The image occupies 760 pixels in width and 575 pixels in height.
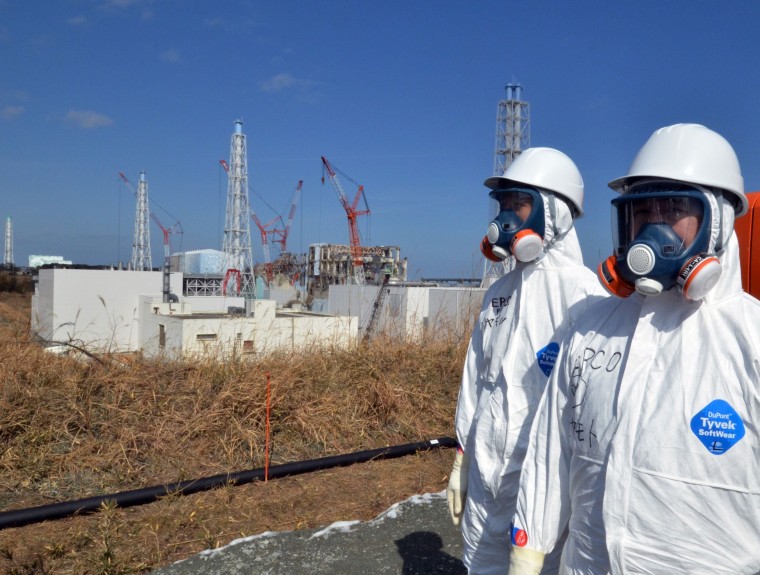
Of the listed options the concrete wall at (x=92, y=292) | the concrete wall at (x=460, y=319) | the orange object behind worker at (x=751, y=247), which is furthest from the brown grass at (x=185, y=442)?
the concrete wall at (x=92, y=292)

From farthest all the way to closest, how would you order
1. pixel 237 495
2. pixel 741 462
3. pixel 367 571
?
pixel 237 495 < pixel 367 571 < pixel 741 462

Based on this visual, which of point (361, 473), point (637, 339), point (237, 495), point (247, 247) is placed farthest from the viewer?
point (247, 247)

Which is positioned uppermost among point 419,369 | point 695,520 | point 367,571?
point 695,520

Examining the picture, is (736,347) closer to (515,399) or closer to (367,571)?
(515,399)

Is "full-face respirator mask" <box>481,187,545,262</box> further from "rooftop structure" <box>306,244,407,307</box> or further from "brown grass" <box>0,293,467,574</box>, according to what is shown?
"rooftop structure" <box>306,244,407,307</box>

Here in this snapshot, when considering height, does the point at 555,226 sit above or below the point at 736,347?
above

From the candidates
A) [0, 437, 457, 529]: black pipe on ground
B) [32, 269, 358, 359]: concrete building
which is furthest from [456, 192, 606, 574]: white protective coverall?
[32, 269, 358, 359]: concrete building

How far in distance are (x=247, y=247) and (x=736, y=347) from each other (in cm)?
5488

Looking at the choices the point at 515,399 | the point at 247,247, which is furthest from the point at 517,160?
the point at 247,247

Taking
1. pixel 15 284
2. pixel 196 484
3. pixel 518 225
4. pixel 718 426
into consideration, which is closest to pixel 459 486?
pixel 518 225

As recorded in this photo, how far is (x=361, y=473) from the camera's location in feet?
17.1

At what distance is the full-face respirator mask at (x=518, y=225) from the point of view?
2.41 metres

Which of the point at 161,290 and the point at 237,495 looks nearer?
the point at 237,495

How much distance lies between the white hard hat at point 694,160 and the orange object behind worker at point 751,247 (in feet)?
5.85
